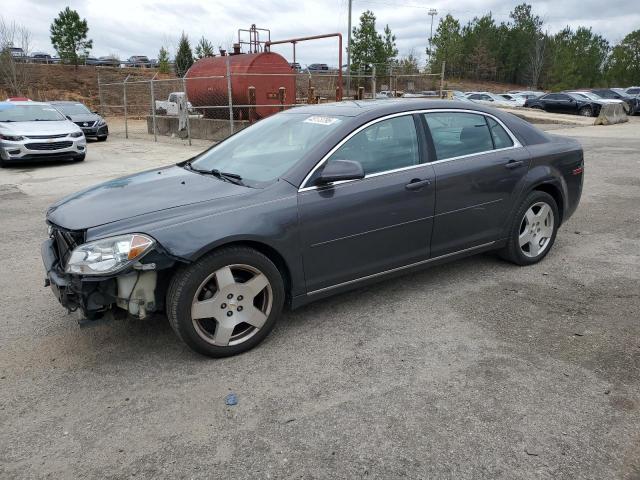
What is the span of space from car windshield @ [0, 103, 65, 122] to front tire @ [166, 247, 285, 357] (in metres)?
11.8

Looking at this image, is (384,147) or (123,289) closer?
(123,289)

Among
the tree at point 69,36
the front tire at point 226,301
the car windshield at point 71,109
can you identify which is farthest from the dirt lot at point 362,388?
the tree at point 69,36

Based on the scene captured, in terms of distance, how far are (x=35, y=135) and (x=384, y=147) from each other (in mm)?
10737

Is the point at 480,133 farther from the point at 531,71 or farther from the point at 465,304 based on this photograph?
the point at 531,71

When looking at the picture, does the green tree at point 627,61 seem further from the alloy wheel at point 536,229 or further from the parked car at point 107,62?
the alloy wheel at point 536,229

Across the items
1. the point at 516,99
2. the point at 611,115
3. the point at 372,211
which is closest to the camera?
the point at 372,211

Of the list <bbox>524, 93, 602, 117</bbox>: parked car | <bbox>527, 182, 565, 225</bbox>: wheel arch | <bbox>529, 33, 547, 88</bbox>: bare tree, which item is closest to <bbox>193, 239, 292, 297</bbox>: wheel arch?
<bbox>527, 182, 565, 225</bbox>: wheel arch

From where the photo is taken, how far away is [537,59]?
75562 millimetres

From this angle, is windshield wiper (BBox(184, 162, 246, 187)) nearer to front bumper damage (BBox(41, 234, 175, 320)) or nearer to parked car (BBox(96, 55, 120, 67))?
front bumper damage (BBox(41, 234, 175, 320))

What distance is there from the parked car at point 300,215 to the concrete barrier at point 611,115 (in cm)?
2201

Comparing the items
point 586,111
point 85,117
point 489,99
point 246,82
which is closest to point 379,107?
point 246,82

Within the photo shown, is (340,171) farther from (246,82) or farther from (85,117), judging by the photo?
(85,117)

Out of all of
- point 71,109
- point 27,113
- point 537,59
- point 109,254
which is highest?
point 537,59

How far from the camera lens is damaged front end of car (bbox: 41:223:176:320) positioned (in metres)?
2.99
